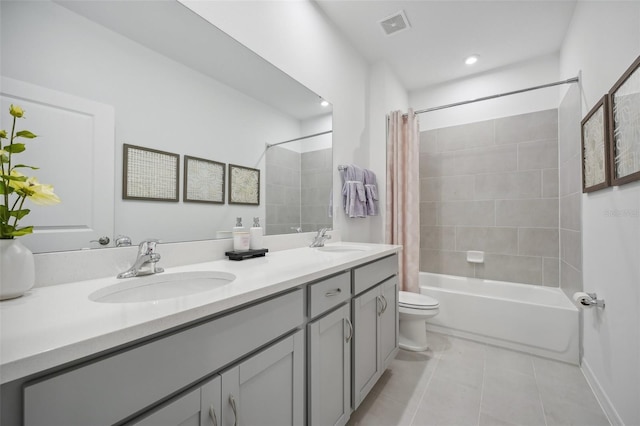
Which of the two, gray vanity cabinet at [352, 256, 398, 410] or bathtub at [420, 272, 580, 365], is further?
bathtub at [420, 272, 580, 365]

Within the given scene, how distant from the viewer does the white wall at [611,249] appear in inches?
45.8

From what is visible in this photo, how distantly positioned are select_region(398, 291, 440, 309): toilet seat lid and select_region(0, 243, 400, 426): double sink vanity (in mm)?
899

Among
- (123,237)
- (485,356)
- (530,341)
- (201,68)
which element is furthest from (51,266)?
(530,341)

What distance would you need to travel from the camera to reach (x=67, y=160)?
83 cm

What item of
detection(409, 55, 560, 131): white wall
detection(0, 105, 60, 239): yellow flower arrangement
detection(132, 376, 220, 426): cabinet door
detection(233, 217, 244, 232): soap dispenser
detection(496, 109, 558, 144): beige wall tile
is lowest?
detection(132, 376, 220, 426): cabinet door

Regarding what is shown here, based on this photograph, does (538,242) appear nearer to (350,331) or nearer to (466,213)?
(466,213)

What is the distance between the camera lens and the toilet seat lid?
2064 mm

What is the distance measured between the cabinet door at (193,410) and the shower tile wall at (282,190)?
3.13 feet

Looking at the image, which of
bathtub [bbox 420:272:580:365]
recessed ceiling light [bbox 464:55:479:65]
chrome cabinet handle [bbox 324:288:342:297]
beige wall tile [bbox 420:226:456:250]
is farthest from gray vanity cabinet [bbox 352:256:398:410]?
recessed ceiling light [bbox 464:55:479:65]

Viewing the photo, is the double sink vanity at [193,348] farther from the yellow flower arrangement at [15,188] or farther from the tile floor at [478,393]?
the tile floor at [478,393]

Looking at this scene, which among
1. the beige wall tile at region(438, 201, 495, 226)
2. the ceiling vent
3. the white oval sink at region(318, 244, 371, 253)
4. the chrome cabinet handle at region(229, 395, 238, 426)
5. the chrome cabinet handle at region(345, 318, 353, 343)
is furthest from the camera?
the beige wall tile at region(438, 201, 495, 226)

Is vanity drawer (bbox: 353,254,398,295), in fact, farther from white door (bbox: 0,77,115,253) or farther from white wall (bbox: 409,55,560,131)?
white wall (bbox: 409,55,560,131)

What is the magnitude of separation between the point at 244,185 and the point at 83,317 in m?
0.94

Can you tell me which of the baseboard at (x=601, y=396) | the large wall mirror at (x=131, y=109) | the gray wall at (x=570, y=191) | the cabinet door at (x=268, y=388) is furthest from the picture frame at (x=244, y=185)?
Answer: the gray wall at (x=570, y=191)
